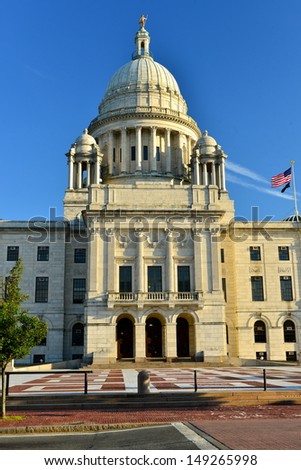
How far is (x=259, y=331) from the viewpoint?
2175 inches

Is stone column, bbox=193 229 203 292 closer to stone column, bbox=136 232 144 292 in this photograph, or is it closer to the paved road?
stone column, bbox=136 232 144 292

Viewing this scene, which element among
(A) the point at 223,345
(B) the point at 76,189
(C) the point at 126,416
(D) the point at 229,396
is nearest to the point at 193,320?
(A) the point at 223,345

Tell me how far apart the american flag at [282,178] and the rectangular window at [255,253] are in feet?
24.0

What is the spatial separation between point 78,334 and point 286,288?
920 inches

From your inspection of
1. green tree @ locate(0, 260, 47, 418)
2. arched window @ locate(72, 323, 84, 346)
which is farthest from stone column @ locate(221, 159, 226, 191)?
green tree @ locate(0, 260, 47, 418)

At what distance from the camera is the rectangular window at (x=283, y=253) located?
5702 cm

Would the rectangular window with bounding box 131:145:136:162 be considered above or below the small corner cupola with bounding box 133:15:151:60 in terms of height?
below

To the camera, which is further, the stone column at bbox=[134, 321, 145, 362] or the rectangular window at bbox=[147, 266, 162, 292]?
the rectangular window at bbox=[147, 266, 162, 292]

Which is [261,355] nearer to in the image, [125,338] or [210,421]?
[125,338]

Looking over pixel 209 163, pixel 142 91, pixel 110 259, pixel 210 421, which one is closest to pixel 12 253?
pixel 110 259

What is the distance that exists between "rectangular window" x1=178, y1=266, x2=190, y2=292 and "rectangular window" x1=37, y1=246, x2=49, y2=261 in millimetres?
15153

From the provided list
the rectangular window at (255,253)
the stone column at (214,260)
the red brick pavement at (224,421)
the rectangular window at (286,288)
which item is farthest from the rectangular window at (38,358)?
the red brick pavement at (224,421)

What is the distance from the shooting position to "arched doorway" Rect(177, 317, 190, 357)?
49656mm

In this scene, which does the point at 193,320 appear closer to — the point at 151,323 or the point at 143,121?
the point at 151,323
